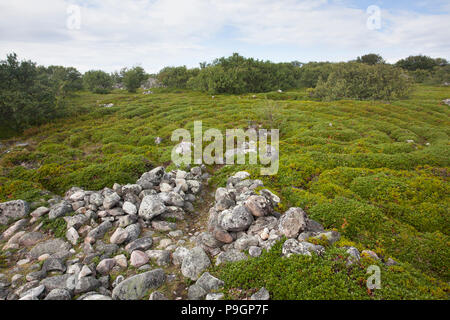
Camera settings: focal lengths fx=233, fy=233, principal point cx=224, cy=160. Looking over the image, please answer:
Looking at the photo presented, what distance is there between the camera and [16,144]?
30.5m

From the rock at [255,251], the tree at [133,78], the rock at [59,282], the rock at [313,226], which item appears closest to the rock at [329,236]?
the rock at [313,226]

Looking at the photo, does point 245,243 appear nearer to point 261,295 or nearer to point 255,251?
point 255,251

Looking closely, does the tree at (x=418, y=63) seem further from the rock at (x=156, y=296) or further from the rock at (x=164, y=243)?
the rock at (x=156, y=296)

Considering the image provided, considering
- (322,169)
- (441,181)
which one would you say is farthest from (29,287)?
(441,181)

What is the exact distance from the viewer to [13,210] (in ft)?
42.1

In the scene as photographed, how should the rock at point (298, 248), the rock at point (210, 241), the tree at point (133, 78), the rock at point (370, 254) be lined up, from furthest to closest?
the tree at point (133, 78), the rock at point (210, 241), the rock at point (298, 248), the rock at point (370, 254)

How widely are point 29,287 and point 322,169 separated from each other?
16989mm

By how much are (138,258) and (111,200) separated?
4.68 metres

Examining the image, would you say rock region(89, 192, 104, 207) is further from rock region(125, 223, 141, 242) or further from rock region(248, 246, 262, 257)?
rock region(248, 246, 262, 257)

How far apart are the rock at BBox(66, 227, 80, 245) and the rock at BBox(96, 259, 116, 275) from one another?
266cm

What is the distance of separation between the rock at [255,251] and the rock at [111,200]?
27.0ft

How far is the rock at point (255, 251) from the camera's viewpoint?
368 inches

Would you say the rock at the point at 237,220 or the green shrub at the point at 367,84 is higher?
the green shrub at the point at 367,84

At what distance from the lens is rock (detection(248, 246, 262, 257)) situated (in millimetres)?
9359
